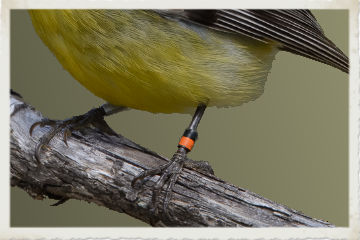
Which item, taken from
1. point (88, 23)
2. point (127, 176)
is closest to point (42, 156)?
point (127, 176)

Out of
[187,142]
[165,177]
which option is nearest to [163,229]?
[165,177]

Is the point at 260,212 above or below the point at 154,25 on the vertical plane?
below

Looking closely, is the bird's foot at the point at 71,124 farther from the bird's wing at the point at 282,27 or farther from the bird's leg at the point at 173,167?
the bird's wing at the point at 282,27

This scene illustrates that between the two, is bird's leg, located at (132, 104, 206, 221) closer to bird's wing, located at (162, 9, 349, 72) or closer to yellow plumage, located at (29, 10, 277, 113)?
yellow plumage, located at (29, 10, 277, 113)

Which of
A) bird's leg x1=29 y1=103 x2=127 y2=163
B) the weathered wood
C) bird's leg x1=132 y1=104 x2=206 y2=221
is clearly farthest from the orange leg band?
bird's leg x1=29 y1=103 x2=127 y2=163

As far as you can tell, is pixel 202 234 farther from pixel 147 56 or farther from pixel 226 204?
pixel 147 56

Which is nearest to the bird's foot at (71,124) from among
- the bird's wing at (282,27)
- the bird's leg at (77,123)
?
the bird's leg at (77,123)

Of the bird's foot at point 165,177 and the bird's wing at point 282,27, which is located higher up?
the bird's wing at point 282,27
